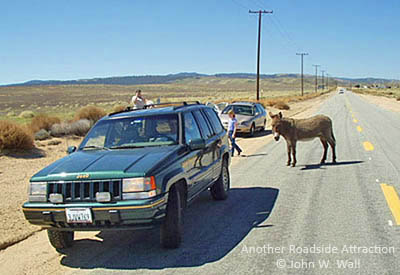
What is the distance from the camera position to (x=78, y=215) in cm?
500

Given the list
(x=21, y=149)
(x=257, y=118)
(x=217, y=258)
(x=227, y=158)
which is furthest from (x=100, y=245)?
(x=257, y=118)

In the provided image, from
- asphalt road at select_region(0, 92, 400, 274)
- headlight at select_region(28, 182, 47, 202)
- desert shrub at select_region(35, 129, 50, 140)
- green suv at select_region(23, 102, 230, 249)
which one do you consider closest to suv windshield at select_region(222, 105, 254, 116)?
desert shrub at select_region(35, 129, 50, 140)

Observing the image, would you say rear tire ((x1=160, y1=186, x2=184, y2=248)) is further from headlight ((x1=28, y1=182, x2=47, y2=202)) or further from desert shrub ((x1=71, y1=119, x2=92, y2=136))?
desert shrub ((x1=71, y1=119, x2=92, y2=136))

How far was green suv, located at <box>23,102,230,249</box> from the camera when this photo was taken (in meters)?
4.99

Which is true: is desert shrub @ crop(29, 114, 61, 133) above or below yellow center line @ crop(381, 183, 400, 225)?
above

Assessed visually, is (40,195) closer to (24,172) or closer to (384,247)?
(384,247)

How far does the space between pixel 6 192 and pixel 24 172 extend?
2.45 metres

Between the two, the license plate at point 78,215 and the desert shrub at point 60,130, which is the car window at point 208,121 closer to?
the license plate at point 78,215

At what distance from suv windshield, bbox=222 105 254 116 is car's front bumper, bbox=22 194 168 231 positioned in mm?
16121

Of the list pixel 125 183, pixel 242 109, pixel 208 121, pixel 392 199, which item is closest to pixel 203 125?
pixel 208 121

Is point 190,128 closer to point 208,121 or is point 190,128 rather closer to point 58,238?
point 208,121

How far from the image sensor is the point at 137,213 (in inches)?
194

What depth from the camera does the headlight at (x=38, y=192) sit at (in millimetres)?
5211

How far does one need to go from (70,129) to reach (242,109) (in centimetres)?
859
